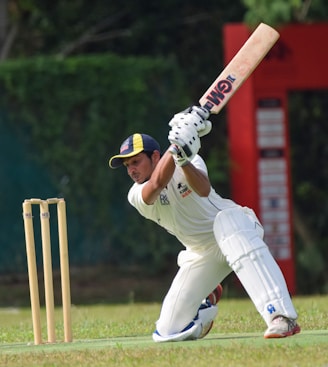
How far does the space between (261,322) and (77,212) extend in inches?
251

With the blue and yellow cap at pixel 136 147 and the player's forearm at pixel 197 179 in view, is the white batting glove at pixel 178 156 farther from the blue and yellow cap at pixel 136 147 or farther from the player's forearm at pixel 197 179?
the blue and yellow cap at pixel 136 147

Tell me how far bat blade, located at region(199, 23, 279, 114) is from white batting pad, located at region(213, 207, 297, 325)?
1.91 ft

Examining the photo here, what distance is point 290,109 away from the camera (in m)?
16.6

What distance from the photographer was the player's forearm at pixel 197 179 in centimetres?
644

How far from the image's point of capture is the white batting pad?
6375 mm

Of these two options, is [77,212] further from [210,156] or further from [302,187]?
[302,187]

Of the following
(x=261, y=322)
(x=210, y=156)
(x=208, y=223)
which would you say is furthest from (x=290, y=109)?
(x=208, y=223)

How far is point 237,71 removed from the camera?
6809 mm

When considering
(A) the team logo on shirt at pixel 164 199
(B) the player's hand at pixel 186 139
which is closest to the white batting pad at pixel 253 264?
(A) the team logo on shirt at pixel 164 199

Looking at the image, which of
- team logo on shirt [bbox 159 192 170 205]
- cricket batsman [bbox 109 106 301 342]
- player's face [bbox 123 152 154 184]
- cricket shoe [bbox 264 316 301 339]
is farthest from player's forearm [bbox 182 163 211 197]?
cricket shoe [bbox 264 316 301 339]

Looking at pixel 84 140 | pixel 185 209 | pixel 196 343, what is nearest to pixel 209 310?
pixel 196 343

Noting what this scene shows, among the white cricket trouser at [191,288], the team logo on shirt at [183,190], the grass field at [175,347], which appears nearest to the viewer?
the grass field at [175,347]

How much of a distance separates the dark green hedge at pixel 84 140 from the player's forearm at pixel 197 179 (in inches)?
297

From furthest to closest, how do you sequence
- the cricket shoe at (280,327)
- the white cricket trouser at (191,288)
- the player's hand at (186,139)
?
the white cricket trouser at (191,288), the cricket shoe at (280,327), the player's hand at (186,139)
